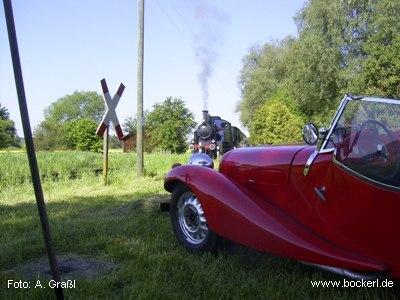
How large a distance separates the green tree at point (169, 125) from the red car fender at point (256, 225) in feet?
154

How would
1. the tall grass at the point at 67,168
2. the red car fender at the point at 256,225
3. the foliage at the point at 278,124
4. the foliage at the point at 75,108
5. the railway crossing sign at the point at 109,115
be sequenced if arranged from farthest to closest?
the foliage at the point at 75,108
the foliage at the point at 278,124
the tall grass at the point at 67,168
the railway crossing sign at the point at 109,115
the red car fender at the point at 256,225

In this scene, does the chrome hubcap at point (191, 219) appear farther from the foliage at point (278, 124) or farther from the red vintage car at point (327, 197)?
the foliage at point (278, 124)

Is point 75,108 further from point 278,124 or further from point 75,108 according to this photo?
point 278,124

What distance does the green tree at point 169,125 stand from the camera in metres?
52.4

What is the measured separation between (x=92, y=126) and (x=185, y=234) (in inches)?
2662

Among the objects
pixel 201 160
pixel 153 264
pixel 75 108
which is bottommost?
pixel 153 264

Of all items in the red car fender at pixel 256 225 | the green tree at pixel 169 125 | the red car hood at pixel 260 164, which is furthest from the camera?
the green tree at pixel 169 125

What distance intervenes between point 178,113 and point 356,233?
50.8 meters

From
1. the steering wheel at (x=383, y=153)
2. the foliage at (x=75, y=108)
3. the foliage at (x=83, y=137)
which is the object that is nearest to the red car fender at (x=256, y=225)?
the steering wheel at (x=383, y=153)

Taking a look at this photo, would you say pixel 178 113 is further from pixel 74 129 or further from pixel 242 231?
pixel 242 231

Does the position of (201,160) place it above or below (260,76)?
below

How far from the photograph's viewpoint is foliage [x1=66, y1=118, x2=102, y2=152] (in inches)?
2576

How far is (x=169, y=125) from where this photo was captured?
171ft

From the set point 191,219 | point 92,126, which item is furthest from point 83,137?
point 191,219
